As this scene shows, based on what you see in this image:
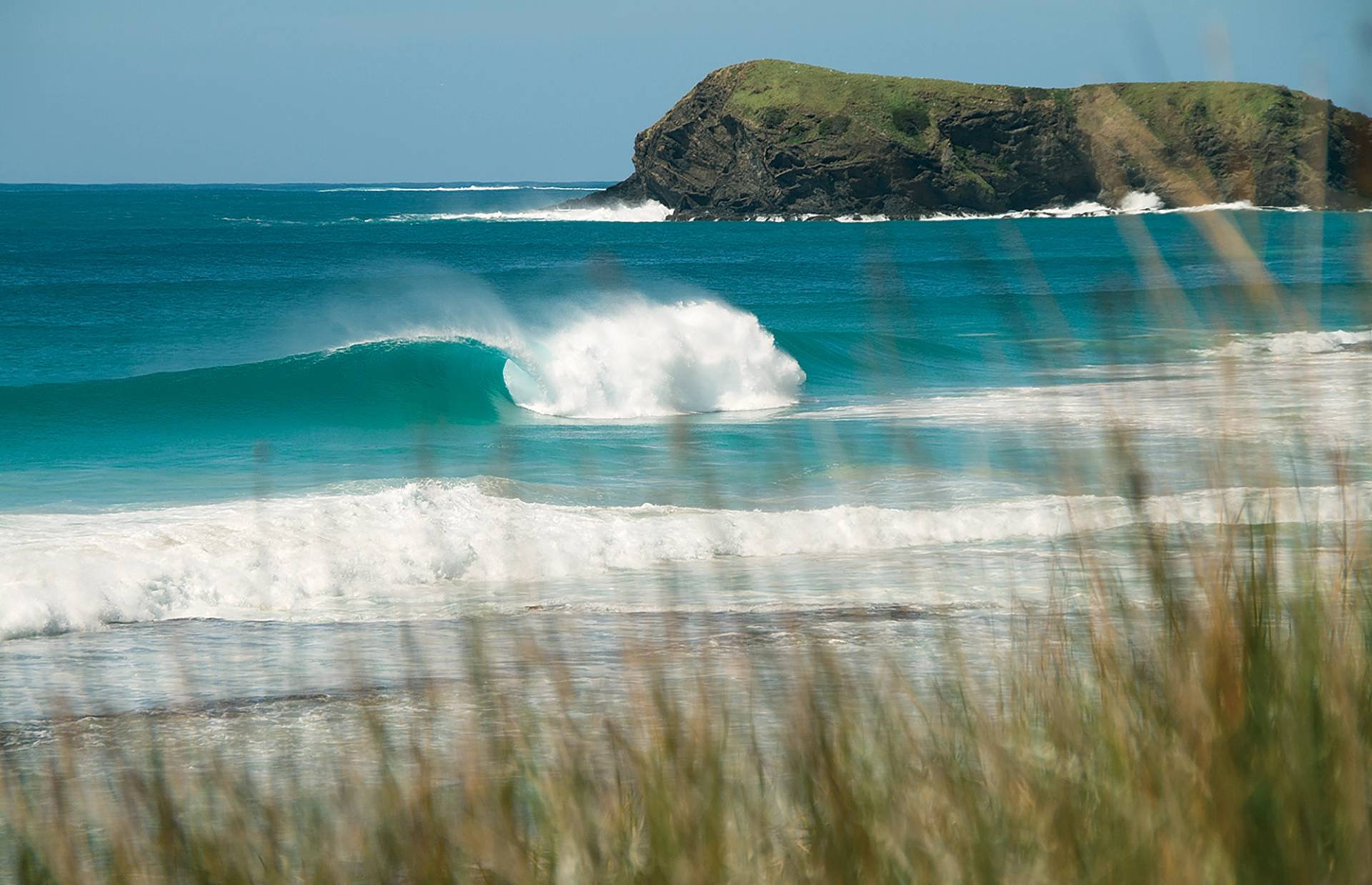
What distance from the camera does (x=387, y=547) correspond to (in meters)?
9.12

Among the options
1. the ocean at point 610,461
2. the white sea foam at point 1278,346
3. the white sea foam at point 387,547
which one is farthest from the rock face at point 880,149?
the white sea foam at point 1278,346

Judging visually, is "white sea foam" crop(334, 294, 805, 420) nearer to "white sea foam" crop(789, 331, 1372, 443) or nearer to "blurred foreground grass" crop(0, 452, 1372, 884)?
"white sea foam" crop(789, 331, 1372, 443)

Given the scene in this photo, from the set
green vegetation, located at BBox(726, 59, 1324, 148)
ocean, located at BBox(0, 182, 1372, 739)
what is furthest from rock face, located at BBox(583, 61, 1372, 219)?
ocean, located at BBox(0, 182, 1372, 739)

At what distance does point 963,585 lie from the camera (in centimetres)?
762

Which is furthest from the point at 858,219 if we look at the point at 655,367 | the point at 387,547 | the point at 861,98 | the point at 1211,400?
the point at 387,547

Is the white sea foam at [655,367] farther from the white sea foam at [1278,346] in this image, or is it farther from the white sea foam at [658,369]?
the white sea foam at [1278,346]

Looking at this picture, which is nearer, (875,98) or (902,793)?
(902,793)

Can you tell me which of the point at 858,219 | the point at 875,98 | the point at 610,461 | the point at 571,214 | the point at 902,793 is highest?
the point at 875,98

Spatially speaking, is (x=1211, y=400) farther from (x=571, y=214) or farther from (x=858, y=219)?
(x=571, y=214)

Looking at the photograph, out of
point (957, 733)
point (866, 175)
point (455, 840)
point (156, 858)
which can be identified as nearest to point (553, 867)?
point (455, 840)

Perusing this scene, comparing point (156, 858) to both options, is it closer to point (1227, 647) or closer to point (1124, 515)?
point (1227, 647)

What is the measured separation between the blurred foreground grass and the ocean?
27 centimetres

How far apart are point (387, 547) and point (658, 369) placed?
36.4ft

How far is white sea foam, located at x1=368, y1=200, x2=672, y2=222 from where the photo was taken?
105812mm
